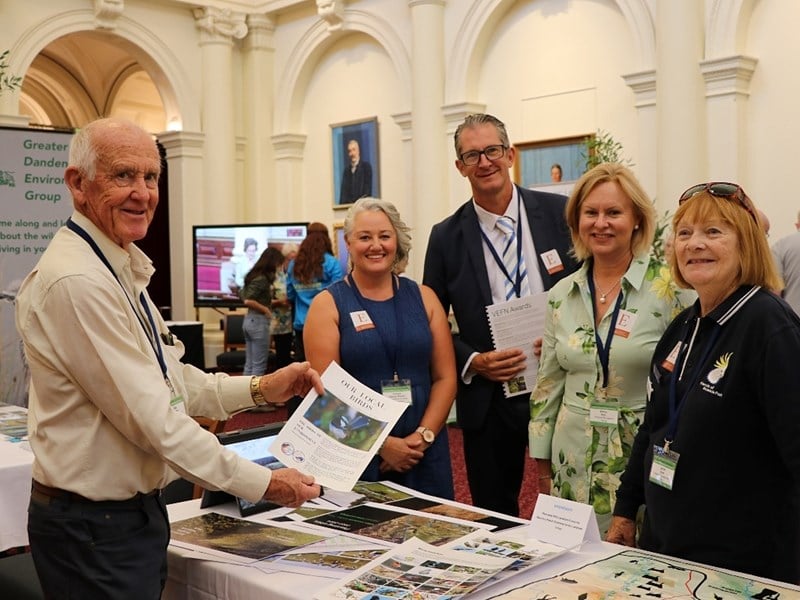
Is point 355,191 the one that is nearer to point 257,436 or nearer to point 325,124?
point 325,124

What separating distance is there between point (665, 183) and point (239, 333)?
527cm

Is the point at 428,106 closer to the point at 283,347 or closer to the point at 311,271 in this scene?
the point at 311,271

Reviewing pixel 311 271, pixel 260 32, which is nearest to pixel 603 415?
pixel 311 271

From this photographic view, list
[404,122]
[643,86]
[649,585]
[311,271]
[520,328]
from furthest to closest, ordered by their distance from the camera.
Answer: [404,122]
[311,271]
[643,86]
[520,328]
[649,585]

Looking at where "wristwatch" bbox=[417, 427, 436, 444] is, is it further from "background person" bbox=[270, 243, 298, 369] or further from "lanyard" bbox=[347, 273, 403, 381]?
"background person" bbox=[270, 243, 298, 369]

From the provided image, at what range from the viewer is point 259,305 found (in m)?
8.81

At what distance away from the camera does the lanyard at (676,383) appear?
1985 mm

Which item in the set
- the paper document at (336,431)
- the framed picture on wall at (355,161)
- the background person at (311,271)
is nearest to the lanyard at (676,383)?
the paper document at (336,431)

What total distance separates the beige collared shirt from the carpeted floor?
3320 mm

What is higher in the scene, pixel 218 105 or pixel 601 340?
pixel 218 105

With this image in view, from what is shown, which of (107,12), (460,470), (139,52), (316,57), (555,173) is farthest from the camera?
(316,57)

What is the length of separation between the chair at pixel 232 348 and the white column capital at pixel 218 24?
3.51 metres

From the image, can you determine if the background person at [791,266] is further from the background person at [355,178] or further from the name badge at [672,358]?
the background person at [355,178]

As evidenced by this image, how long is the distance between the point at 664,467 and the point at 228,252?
30.1 ft
